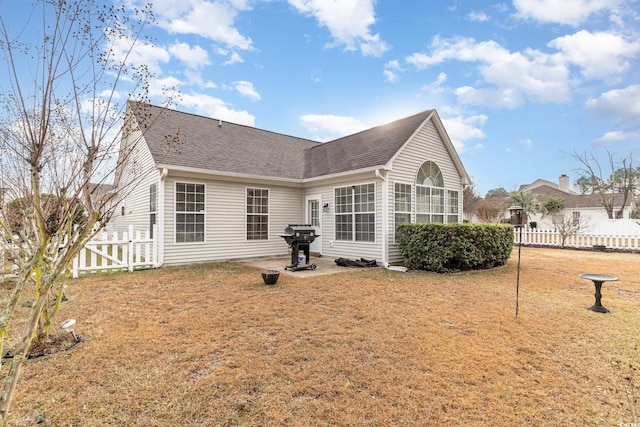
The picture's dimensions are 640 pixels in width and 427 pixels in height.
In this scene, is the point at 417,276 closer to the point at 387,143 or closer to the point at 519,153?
the point at 387,143

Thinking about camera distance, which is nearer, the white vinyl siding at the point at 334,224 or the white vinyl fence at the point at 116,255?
the white vinyl fence at the point at 116,255

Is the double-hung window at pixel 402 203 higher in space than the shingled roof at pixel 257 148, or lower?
lower

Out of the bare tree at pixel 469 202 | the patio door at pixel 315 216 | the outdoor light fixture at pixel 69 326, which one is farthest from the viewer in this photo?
the bare tree at pixel 469 202

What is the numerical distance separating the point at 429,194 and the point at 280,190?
221 inches

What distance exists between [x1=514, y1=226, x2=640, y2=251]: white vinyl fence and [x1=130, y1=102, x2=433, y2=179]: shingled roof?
8.50 meters

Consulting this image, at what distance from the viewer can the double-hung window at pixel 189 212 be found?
9039 millimetres

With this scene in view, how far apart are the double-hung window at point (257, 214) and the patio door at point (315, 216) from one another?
5.59 feet

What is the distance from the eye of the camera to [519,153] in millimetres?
18312

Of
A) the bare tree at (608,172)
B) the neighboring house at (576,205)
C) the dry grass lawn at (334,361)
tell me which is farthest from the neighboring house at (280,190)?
the neighboring house at (576,205)

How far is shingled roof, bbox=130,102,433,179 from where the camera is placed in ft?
30.4

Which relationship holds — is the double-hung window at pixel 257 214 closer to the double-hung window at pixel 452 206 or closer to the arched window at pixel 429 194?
the arched window at pixel 429 194

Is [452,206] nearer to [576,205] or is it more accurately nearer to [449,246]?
[449,246]

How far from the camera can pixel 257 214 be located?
35.1 ft

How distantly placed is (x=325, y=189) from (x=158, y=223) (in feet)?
18.7
